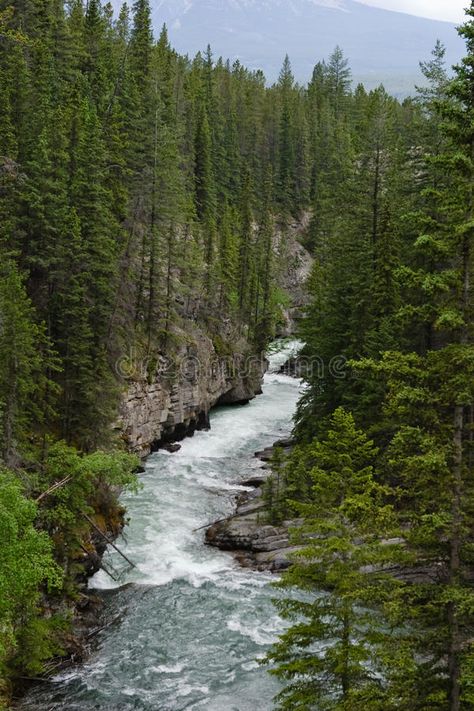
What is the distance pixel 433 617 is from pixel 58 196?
27290 mm

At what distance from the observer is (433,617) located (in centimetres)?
1226

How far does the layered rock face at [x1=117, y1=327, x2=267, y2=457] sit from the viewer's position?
3922 centimetres

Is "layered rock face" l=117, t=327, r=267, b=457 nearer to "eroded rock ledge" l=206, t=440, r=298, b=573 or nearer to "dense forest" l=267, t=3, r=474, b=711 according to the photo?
"eroded rock ledge" l=206, t=440, r=298, b=573

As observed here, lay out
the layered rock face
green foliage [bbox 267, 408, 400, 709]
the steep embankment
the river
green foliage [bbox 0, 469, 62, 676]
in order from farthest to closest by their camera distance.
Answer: the layered rock face, the steep embankment, the river, green foliage [bbox 0, 469, 62, 676], green foliage [bbox 267, 408, 400, 709]

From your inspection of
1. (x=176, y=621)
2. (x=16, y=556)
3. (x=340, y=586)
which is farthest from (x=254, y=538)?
(x=16, y=556)

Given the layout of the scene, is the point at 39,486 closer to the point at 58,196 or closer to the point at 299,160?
the point at 58,196

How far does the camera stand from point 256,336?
2564 inches

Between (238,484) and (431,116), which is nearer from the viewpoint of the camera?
(431,116)

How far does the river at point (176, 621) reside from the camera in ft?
62.2

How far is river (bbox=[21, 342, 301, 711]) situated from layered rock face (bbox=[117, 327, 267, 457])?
133 inches

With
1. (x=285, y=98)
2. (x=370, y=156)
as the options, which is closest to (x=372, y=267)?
(x=370, y=156)

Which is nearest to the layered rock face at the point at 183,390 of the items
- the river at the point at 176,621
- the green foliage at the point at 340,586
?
the river at the point at 176,621

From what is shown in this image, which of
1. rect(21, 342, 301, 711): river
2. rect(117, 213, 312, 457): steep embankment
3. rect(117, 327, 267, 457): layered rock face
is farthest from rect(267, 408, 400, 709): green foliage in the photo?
rect(117, 213, 312, 457): steep embankment

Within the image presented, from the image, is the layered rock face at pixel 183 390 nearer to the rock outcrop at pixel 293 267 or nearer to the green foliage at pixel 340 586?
the green foliage at pixel 340 586
